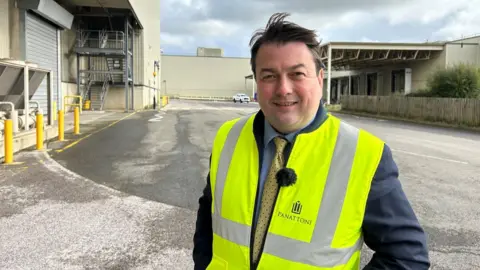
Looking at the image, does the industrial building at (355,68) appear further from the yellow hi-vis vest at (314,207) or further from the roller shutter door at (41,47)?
the roller shutter door at (41,47)

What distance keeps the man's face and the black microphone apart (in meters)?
0.22

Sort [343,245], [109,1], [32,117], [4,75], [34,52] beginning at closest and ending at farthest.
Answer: [343,245], [4,75], [32,117], [34,52], [109,1]

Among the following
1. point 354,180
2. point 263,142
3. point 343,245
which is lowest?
point 343,245

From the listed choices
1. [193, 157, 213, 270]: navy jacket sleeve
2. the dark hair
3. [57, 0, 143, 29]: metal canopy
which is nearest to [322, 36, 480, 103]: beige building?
[57, 0, 143, 29]: metal canopy

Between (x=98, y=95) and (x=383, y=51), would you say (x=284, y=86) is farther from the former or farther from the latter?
(x=383, y=51)

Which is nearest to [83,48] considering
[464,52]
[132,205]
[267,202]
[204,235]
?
[132,205]

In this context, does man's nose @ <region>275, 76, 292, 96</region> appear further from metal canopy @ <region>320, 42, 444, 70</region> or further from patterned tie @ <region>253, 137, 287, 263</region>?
metal canopy @ <region>320, 42, 444, 70</region>

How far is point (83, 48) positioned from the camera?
3003cm

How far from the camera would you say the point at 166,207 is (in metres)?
6.11

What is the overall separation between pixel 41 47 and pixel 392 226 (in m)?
24.4

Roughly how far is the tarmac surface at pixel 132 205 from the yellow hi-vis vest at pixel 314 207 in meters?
2.60

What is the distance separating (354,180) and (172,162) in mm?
8556

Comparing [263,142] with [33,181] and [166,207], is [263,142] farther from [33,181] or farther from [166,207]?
[33,181]

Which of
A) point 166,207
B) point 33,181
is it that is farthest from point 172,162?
point 166,207
